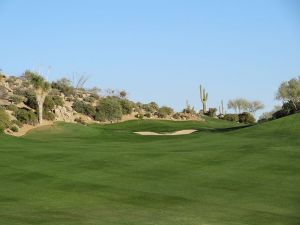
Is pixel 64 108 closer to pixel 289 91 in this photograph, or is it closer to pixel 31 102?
pixel 31 102

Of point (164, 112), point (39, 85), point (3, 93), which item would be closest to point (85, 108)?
point (3, 93)

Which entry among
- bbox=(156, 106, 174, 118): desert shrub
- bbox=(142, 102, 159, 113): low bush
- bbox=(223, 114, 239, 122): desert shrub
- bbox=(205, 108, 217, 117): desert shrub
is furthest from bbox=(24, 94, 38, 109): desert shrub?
bbox=(223, 114, 239, 122): desert shrub

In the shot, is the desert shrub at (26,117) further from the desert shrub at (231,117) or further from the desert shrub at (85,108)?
the desert shrub at (231,117)

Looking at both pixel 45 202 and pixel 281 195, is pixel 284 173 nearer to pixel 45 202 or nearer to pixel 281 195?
pixel 281 195

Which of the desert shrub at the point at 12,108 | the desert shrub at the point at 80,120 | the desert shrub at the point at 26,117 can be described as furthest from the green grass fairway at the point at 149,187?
the desert shrub at the point at 80,120

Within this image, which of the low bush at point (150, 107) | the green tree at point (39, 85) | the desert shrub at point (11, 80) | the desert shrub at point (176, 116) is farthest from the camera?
the low bush at point (150, 107)

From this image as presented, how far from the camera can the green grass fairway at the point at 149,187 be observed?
1411 cm

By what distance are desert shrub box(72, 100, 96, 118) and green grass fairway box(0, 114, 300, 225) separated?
4477 centimetres

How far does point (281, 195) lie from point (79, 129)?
37840 millimetres

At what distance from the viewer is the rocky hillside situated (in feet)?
192

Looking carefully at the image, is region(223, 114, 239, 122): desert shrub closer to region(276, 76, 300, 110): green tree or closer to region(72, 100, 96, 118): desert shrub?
region(276, 76, 300, 110): green tree

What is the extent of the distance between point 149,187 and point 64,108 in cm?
5322

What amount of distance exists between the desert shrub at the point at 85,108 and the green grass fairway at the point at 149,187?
44774mm

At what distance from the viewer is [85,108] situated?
2953 inches
